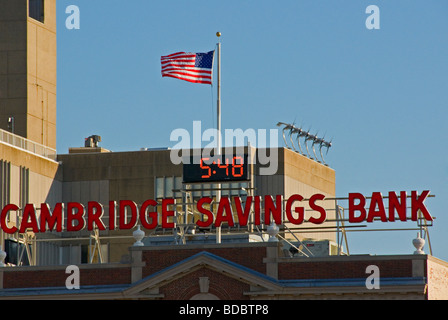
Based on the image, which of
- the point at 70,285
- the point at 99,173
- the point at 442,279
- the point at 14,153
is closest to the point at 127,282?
the point at 70,285

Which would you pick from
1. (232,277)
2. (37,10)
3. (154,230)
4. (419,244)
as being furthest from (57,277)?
(37,10)

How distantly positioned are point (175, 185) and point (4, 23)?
1920 cm

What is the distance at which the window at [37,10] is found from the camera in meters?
111

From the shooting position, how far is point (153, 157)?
356ft

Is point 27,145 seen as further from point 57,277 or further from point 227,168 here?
point 57,277

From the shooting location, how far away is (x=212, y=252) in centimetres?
6650

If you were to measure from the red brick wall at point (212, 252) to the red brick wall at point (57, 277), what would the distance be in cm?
121

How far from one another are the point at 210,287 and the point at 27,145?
4330 centimetres
